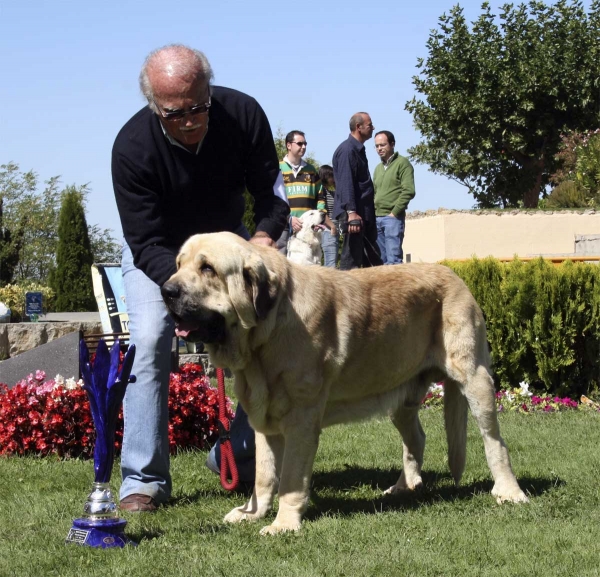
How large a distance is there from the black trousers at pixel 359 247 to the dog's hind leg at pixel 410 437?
6.01 meters

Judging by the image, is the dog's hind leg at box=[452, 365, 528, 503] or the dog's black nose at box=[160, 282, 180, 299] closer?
the dog's black nose at box=[160, 282, 180, 299]

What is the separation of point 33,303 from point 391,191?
5.39m

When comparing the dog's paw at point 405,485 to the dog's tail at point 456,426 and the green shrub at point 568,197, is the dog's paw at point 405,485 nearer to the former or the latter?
the dog's tail at point 456,426

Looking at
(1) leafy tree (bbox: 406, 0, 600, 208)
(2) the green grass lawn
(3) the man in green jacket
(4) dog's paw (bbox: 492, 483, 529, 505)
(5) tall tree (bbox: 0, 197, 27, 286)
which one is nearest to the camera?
(2) the green grass lawn

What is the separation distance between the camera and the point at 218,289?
388cm

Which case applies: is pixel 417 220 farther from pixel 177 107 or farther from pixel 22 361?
pixel 177 107

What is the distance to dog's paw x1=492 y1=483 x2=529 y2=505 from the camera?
4621 mm

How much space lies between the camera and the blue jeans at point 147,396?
4.47 m

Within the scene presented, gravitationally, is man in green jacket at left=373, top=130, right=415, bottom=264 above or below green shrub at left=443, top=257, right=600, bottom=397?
above

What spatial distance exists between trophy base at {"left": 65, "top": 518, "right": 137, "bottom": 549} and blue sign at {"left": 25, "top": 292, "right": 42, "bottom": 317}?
8559 mm

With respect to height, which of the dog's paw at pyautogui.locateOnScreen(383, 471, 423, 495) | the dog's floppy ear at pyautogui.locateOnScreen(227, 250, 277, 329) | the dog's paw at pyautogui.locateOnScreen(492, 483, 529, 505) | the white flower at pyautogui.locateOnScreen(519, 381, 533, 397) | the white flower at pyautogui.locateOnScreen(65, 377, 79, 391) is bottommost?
Answer: the white flower at pyautogui.locateOnScreen(519, 381, 533, 397)

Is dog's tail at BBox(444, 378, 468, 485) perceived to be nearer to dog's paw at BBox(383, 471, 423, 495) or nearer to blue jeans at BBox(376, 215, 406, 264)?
dog's paw at BBox(383, 471, 423, 495)

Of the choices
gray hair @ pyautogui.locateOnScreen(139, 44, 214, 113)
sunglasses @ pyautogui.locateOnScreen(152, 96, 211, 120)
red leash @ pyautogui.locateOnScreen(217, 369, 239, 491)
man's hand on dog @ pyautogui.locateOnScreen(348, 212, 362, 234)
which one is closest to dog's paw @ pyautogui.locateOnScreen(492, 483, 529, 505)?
red leash @ pyautogui.locateOnScreen(217, 369, 239, 491)

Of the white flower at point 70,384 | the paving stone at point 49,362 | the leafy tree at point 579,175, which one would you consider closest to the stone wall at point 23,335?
the paving stone at point 49,362
